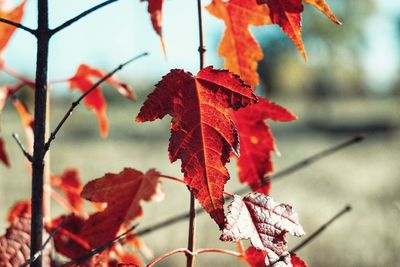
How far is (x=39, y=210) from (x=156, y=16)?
232 millimetres

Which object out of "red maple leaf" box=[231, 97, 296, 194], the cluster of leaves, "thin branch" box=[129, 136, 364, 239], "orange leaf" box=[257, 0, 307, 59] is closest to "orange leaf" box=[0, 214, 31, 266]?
the cluster of leaves

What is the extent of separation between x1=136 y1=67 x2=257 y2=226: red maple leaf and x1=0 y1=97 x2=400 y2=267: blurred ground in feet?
1.16

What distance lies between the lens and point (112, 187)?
2.17 feet

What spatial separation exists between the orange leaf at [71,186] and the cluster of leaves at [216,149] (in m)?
0.07

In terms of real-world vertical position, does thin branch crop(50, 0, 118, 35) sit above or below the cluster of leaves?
above

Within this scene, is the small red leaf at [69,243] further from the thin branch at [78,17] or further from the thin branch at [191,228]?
the thin branch at [78,17]

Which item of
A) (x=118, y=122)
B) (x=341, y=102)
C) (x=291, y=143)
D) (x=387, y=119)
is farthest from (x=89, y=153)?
(x=341, y=102)

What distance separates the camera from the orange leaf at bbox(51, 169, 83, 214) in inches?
37.0

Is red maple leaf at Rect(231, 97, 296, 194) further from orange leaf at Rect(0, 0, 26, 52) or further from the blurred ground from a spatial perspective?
orange leaf at Rect(0, 0, 26, 52)

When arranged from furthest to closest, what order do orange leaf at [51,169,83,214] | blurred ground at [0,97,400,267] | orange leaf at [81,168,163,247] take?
blurred ground at [0,97,400,267] → orange leaf at [51,169,83,214] → orange leaf at [81,168,163,247]

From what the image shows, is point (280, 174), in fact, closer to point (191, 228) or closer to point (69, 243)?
point (191, 228)

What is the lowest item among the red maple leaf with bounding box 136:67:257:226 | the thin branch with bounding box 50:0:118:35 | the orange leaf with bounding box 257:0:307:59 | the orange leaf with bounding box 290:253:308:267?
the orange leaf with bounding box 290:253:308:267

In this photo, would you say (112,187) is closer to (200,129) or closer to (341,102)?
(200,129)

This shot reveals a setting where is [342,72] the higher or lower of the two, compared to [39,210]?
lower
